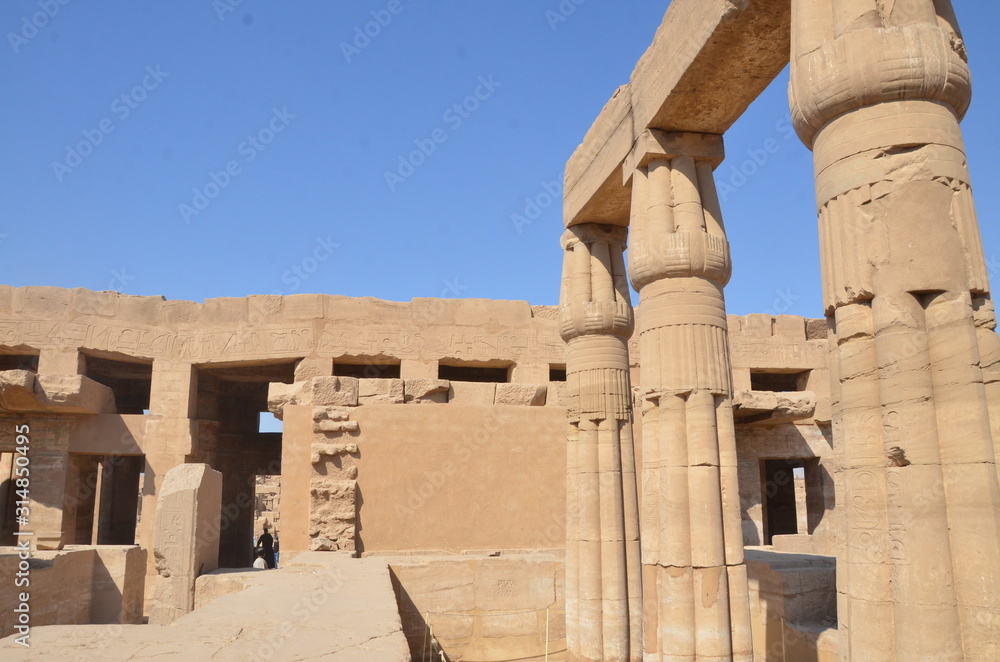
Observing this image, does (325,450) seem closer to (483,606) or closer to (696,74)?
(483,606)

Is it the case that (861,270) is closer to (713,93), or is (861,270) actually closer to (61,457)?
(713,93)

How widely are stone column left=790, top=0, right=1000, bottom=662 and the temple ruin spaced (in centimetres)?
1

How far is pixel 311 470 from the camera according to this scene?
10.3 meters

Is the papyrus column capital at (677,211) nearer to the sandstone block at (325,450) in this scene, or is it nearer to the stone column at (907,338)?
the stone column at (907,338)

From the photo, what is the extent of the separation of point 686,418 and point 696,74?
2.55 meters

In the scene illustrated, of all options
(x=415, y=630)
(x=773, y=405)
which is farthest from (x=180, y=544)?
(x=773, y=405)

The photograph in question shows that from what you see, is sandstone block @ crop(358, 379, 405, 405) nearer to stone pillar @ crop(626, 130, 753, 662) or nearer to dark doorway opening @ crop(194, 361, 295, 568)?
dark doorway opening @ crop(194, 361, 295, 568)

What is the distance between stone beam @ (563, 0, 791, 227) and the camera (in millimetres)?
5195

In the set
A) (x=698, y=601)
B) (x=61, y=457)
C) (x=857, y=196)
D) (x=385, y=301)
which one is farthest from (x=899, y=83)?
(x=61, y=457)

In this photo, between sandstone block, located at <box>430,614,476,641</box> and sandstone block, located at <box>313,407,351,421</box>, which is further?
sandstone block, located at <box>313,407,351,421</box>

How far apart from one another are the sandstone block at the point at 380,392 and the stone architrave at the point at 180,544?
3.18m

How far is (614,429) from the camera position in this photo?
306 inches

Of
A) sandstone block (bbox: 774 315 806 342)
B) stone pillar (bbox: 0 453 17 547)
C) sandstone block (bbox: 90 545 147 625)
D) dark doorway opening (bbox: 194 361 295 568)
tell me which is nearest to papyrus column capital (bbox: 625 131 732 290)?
sandstone block (bbox: 90 545 147 625)

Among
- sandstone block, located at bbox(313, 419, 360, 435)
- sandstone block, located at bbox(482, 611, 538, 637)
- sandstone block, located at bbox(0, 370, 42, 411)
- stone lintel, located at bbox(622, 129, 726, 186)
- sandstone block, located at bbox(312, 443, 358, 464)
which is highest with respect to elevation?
stone lintel, located at bbox(622, 129, 726, 186)
